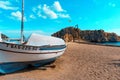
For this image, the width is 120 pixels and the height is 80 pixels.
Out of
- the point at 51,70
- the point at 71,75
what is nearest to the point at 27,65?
the point at 51,70

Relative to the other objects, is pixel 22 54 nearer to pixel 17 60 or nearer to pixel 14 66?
pixel 17 60

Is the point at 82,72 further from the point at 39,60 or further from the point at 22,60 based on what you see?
the point at 22,60

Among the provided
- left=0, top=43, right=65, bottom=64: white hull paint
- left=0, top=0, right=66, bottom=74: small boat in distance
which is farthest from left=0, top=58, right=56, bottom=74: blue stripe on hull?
left=0, top=43, right=65, bottom=64: white hull paint

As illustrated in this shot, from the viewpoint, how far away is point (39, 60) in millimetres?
13586

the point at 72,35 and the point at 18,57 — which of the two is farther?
the point at 72,35

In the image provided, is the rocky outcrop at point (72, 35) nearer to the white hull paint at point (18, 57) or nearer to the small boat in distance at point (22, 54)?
the small boat in distance at point (22, 54)

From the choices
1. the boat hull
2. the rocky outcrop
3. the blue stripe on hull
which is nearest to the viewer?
the boat hull

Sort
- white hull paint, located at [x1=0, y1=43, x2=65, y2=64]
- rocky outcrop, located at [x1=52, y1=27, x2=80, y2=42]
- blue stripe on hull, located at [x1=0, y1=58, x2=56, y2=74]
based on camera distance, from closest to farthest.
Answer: white hull paint, located at [x1=0, y1=43, x2=65, y2=64] < blue stripe on hull, located at [x1=0, y1=58, x2=56, y2=74] < rocky outcrop, located at [x1=52, y1=27, x2=80, y2=42]

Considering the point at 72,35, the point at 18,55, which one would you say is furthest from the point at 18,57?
the point at 72,35

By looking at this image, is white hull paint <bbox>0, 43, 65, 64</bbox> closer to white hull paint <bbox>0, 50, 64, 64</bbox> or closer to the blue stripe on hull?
white hull paint <bbox>0, 50, 64, 64</bbox>

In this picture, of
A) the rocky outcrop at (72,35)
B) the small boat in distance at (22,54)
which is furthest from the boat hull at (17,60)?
the rocky outcrop at (72,35)

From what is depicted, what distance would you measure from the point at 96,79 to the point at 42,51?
447 cm

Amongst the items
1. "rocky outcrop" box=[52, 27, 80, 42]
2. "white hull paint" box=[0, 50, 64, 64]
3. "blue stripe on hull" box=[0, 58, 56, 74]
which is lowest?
"blue stripe on hull" box=[0, 58, 56, 74]

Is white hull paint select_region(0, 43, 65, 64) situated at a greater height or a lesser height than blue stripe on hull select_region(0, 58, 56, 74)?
greater
